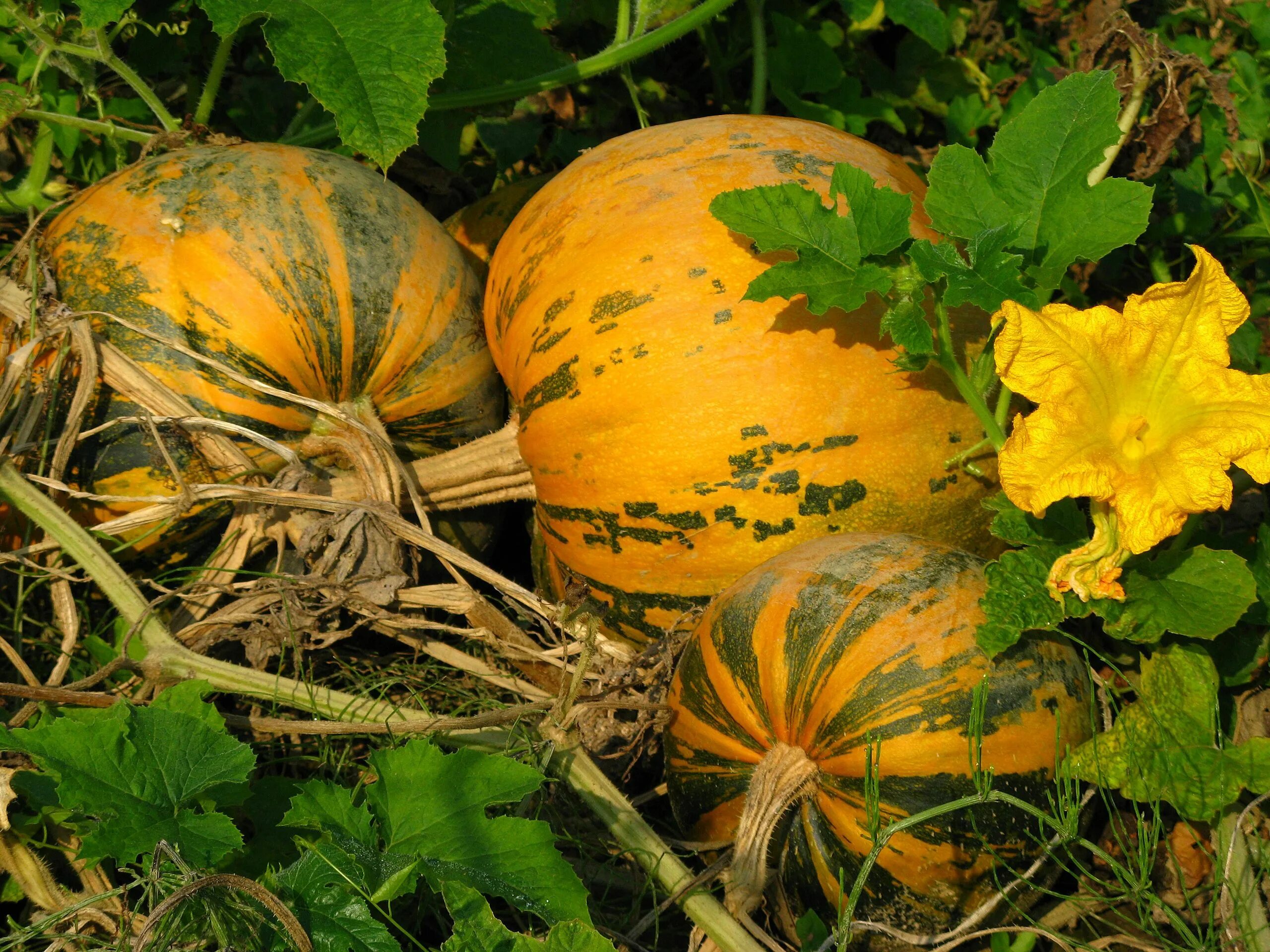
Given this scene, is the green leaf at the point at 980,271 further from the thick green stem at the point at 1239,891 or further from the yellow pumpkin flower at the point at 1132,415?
the thick green stem at the point at 1239,891

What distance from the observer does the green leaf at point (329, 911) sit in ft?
5.22

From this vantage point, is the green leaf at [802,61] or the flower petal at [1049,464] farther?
the green leaf at [802,61]

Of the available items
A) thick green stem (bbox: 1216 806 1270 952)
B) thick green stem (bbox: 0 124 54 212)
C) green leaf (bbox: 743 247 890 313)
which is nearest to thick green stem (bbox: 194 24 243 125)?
thick green stem (bbox: 0 124 54 212)

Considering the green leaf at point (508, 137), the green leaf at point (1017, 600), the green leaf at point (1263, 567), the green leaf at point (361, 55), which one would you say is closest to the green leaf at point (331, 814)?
the green leaf at point (1017, 600)

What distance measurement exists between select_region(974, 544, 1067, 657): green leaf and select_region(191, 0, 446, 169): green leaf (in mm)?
1390

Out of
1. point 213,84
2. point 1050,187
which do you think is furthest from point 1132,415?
point 213,84

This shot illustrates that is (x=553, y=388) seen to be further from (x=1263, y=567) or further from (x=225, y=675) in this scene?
(x=1263, y=567)

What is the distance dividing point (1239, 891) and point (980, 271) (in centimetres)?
119

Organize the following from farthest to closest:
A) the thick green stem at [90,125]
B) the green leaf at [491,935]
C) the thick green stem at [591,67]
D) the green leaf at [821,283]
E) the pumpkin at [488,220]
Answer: the pumpkin at [488,220] → the thick green stem at [591,67] → the thick green stem at [90,125] → the green leaf at [821,283] → the green leaf at [491,935]

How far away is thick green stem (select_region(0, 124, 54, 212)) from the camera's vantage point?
2754 millimetres

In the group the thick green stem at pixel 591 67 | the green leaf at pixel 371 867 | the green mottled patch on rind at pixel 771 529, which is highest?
the thick green stem at pixel 591 67

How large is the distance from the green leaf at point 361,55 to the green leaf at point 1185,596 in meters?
1.61

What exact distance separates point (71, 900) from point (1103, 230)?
220 centimetres

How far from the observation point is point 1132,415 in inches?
73.7
